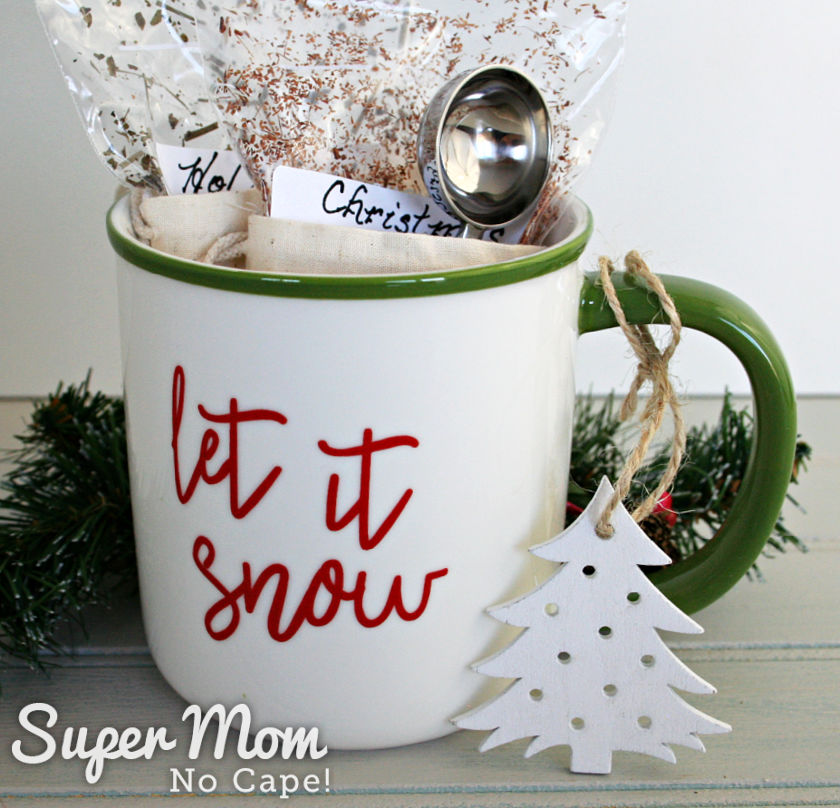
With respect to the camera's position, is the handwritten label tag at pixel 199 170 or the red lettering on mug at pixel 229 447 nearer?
the red lettering on mug at pixel 229 447

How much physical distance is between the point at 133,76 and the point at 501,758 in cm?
46

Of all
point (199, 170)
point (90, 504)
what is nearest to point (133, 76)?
point (199, 170)

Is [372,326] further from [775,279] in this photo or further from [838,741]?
[775,279]

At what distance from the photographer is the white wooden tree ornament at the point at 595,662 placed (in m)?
0.55

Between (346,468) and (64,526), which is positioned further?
(64,526)

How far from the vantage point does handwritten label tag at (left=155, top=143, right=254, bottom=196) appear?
62 centimetres

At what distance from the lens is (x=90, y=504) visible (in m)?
0.72

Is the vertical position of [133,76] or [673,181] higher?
[133,76]

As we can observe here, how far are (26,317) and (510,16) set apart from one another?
2.03 feet

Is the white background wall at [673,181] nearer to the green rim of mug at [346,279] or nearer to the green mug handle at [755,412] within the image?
the green mug handle at [755,412]

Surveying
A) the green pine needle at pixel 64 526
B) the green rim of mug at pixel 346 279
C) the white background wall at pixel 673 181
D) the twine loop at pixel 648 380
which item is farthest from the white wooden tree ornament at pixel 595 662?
the white background wall at pixel 673 181

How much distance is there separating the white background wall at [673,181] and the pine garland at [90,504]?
0.17 metres

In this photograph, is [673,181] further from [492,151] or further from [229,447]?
[229,447]

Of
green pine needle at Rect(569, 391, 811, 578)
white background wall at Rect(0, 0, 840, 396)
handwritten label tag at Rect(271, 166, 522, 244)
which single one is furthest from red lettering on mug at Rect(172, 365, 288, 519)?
white background wall at Rect(0, 0, 840, 396)
